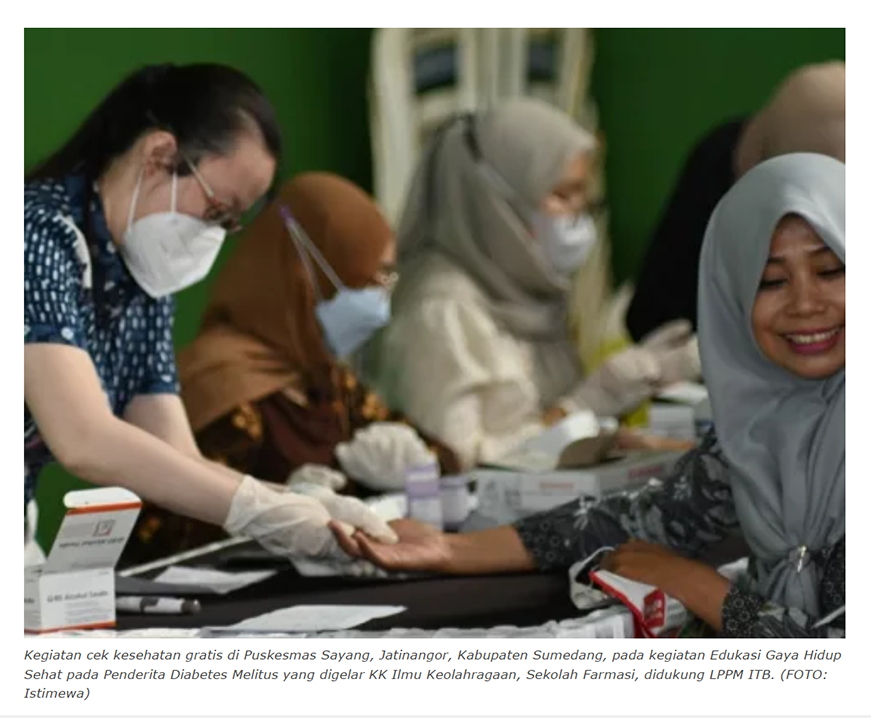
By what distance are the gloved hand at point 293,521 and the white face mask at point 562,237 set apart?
1.63m

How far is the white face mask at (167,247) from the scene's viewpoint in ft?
6.35

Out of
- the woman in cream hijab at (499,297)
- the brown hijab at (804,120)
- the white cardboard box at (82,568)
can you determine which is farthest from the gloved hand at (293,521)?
the woman in cream hijab at (499,297)

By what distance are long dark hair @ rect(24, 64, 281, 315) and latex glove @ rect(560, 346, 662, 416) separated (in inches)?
55.5

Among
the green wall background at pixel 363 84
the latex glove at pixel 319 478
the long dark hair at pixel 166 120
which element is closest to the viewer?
the long dark hair at pixel 166 120

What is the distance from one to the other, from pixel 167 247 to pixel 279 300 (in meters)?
0.59

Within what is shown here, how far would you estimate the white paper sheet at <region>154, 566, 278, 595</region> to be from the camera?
70.0 inches

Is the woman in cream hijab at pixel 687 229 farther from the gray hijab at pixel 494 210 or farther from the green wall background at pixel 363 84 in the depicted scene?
the green wall background at pixel 363 84

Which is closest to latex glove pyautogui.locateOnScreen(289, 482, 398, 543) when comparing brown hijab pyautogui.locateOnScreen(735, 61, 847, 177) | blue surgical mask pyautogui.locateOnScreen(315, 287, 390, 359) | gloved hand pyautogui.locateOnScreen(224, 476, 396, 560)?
gloved hand pyautogui.locateOnScreen(224, 476, 396, 560)

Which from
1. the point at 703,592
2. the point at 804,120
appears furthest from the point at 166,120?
the point at 804,120

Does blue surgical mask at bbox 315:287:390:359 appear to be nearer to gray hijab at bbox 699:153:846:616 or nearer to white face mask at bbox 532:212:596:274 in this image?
white face mask at bbox 532:212:596:274

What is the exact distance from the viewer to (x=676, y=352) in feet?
10.5

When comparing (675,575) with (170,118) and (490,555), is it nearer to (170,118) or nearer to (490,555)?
(490,555)
